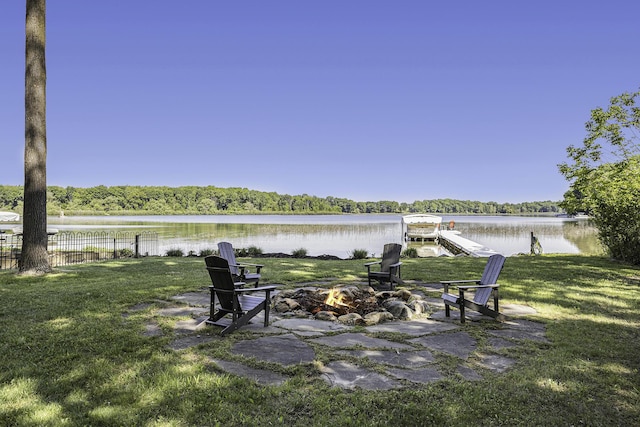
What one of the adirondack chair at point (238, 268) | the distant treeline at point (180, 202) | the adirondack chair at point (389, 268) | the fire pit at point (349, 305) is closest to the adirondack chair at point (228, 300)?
the fire pit at point (349, 305)

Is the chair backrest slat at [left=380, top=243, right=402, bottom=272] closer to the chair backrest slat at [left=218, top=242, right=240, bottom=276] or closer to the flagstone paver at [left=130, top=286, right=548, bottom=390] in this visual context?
the flagstone paver at [left=130, top=286, right=548, bottom=390]

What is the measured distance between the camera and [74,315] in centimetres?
500

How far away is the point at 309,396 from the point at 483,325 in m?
2.97

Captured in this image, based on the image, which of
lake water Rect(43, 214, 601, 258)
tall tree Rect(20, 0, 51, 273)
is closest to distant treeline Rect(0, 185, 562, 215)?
lake water Rect(43, 214, 601, 258)

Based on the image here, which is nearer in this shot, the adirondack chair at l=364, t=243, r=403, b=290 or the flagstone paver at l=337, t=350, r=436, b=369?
the flagstone paver at l=337, t=350, r=436, b=369

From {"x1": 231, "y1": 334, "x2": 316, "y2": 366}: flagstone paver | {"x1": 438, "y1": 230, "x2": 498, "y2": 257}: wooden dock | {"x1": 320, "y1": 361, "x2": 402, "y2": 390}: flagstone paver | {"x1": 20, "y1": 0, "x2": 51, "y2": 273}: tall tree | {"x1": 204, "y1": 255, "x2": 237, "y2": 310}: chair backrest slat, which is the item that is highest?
{"x1": 20, "y1": 0, "x2": 51, "y2": 273}: tall tree

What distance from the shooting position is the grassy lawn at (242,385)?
254 cm

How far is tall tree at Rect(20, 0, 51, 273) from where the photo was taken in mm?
8273

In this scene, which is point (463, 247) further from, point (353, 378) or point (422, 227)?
point (353, 378)

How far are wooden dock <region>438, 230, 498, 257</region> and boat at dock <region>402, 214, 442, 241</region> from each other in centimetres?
77

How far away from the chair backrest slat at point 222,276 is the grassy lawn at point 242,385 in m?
0.44

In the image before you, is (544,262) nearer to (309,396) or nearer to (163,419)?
(309,396)

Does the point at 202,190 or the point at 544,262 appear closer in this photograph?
the point at 544,262

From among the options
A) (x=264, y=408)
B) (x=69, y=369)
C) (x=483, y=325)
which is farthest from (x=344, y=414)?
(x=483, y=325)
